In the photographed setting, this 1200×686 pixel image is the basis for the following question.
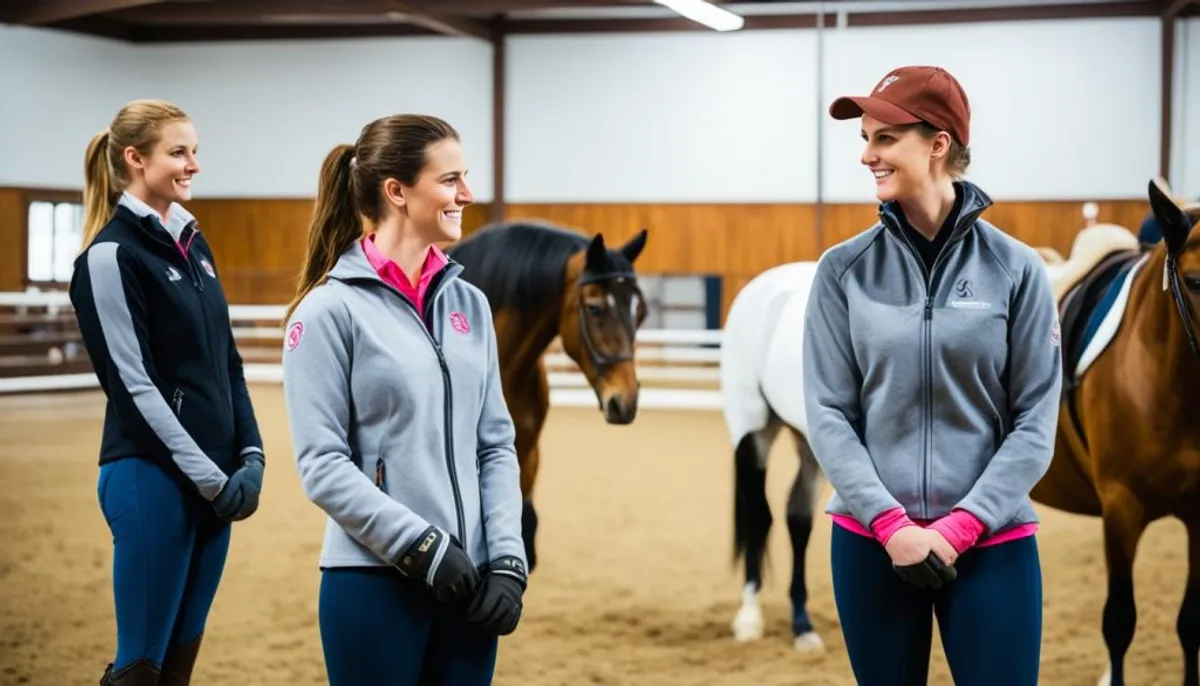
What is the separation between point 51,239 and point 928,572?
16.7m

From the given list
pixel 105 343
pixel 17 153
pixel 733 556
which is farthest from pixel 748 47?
pixel 105 343

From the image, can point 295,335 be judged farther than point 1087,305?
No

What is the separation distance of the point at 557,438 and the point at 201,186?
998cm

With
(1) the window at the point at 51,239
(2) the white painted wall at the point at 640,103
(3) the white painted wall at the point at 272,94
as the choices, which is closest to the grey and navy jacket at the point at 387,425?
(2) the white painted wall at the point at 640,103

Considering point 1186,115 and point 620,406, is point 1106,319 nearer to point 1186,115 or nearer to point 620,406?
point 620,406

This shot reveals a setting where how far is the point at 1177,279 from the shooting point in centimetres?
318

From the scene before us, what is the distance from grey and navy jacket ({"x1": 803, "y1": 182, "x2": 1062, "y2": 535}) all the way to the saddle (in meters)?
1.93

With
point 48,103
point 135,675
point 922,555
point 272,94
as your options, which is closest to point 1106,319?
point 922,555

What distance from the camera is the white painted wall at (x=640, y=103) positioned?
1519 centimetres

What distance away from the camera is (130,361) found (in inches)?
94.7

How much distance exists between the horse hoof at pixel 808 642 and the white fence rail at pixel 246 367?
779 centimetres

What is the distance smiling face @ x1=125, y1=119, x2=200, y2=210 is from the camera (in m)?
2.52

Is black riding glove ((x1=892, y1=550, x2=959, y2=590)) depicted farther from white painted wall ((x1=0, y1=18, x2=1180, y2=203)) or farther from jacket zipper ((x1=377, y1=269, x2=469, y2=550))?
white painted wall ((x1=0, y1=18, x2=1180, y2=203))

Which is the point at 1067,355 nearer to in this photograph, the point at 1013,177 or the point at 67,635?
the point at 67,635
